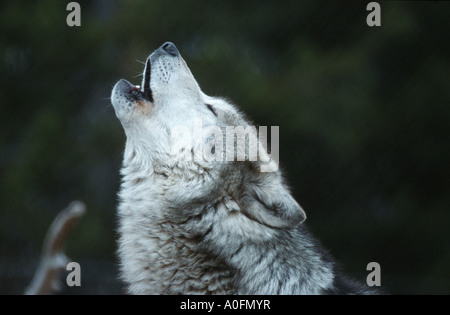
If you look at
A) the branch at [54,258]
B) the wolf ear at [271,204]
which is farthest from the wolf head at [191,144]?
the branch at [54,258]

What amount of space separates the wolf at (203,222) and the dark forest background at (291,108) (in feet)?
16.2

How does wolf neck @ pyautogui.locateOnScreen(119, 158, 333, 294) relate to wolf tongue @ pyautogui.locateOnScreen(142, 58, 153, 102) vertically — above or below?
below

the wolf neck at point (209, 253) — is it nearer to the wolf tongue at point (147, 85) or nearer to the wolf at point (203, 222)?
the wolf at point (203, 222)

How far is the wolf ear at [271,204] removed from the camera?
2691 millimetres

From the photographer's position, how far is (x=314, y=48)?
8258mm

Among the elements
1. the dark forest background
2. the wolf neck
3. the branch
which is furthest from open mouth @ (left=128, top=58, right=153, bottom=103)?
the dark forest background

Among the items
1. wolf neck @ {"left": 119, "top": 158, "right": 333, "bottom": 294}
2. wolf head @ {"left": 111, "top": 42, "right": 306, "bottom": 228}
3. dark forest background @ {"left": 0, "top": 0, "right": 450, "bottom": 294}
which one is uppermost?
dark forest background @ {"left": 0, "top": 0, "right": 450, "bottom": 294}

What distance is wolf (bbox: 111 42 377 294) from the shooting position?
2.68 metres

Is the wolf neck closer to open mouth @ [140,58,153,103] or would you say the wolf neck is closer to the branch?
the branch

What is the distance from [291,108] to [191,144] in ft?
17.0

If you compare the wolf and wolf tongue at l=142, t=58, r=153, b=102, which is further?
wolf tongue at l=142, t=58, r=153, b=102

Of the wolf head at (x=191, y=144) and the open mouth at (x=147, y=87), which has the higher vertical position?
the open mouth at (x=147, y=87)

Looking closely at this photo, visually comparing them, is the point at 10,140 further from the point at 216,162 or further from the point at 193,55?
the point at 216,162
